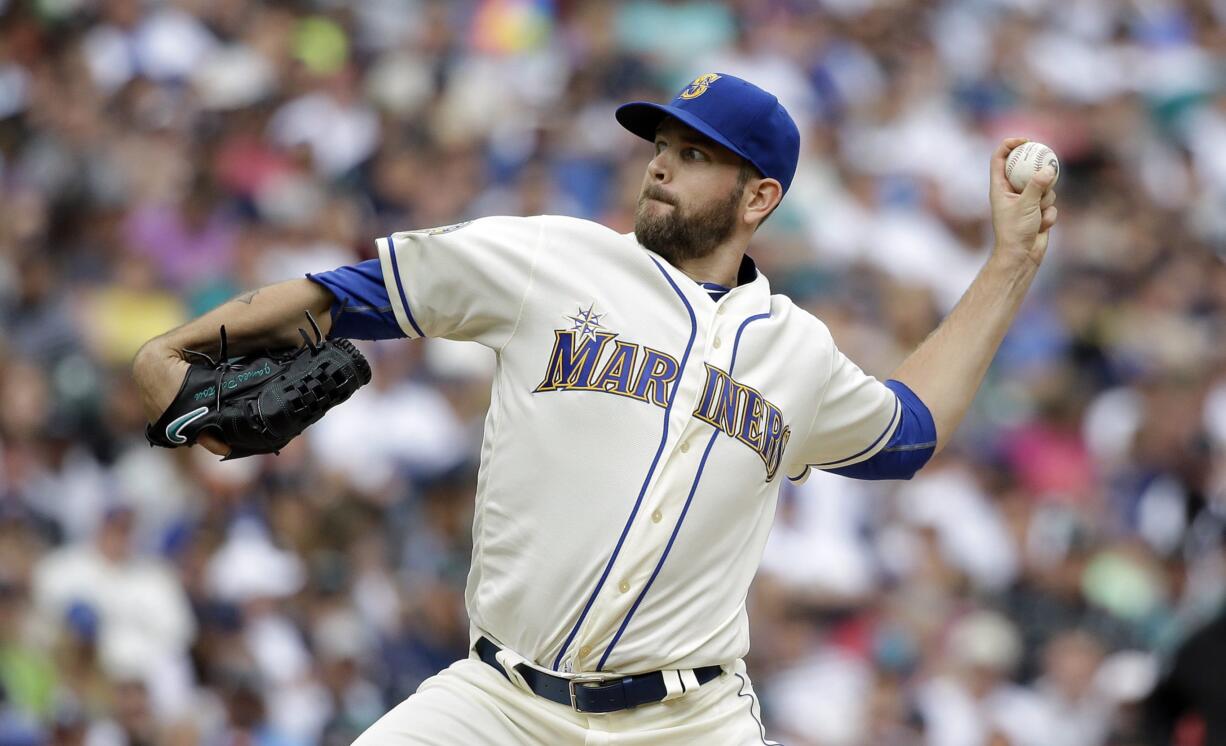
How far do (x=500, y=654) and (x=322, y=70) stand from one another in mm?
7457

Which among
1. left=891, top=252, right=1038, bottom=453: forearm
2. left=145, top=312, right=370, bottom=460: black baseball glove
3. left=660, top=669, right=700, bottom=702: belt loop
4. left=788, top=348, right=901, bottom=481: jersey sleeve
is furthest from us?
left=891, top=252, right=1038, bottom=453: forearm

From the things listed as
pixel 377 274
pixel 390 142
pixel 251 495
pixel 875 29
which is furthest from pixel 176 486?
pixel 875 29

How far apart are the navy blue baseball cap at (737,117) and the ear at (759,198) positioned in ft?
0.07

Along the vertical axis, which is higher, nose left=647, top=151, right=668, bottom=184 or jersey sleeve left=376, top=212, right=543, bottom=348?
nose left=647, top=151, right=668, bottom=184

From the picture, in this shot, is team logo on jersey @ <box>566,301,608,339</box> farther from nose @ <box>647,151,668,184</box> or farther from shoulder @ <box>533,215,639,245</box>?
nose @ <box>647,151,668,184</box>

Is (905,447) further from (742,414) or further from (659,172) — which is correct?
(659,172)

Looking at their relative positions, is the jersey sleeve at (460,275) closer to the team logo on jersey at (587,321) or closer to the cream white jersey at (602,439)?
the cream white jersey at (602,439)

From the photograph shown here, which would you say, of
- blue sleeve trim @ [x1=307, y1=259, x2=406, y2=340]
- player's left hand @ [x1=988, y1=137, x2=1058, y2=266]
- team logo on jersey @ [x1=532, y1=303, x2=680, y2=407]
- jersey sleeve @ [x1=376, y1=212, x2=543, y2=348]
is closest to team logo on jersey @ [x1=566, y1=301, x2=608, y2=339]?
team logo on jersey @ [x1=532, y1=303, x2=680, y2=407]

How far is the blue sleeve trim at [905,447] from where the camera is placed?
4.26 m

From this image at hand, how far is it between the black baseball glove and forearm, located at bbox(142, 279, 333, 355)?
3cm

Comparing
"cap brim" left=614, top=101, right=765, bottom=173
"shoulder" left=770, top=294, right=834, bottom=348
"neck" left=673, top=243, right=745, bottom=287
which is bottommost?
"shoulder" left=770, top=294, right=834, bottom=348

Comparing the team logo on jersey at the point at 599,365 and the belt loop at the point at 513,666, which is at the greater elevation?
the team logo on jersey at the point at 599,365

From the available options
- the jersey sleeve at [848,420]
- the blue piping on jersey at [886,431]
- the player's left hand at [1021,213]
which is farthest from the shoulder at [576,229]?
the player's left hand at [1021,213]

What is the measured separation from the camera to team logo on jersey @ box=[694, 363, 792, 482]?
386 cm
